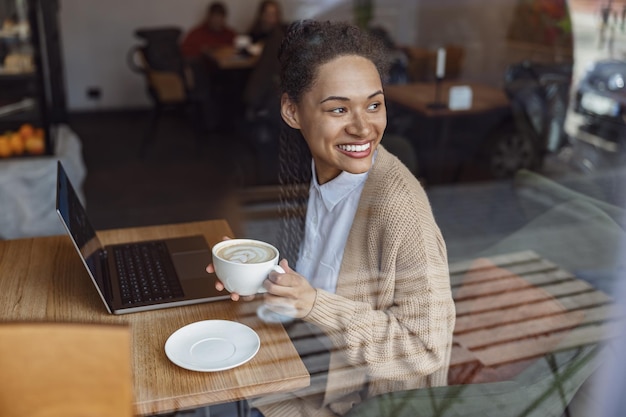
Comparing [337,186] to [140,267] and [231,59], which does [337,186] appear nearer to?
[140,267]

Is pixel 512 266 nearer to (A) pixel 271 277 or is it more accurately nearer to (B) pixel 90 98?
(A) pixel 271 277

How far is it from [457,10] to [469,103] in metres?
1.43

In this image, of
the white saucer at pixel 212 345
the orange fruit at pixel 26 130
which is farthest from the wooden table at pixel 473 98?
the white saucer at pixel 212 345

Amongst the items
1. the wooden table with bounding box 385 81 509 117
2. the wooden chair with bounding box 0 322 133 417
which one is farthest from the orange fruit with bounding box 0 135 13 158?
the wooden chair with bounding box 0 322 133 417

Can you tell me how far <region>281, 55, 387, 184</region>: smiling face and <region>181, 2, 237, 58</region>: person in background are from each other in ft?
14.9

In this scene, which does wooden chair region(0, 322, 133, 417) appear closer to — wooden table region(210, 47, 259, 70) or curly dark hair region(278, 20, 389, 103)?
curly dark hair region(278, 20, 389, 103)

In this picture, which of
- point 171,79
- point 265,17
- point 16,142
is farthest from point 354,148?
point 265,17

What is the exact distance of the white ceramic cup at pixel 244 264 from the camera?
939 millimetres

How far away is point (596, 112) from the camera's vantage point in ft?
8.13

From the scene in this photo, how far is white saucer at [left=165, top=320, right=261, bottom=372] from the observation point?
900mm

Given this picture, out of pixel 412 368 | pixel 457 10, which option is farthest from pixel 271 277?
pixel 457 10

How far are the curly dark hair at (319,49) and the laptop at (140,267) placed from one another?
1.02 feet

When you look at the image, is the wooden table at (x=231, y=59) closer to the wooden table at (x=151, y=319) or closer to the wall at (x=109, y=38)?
the wall at (x=109, y=38)

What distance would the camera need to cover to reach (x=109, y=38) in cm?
557
